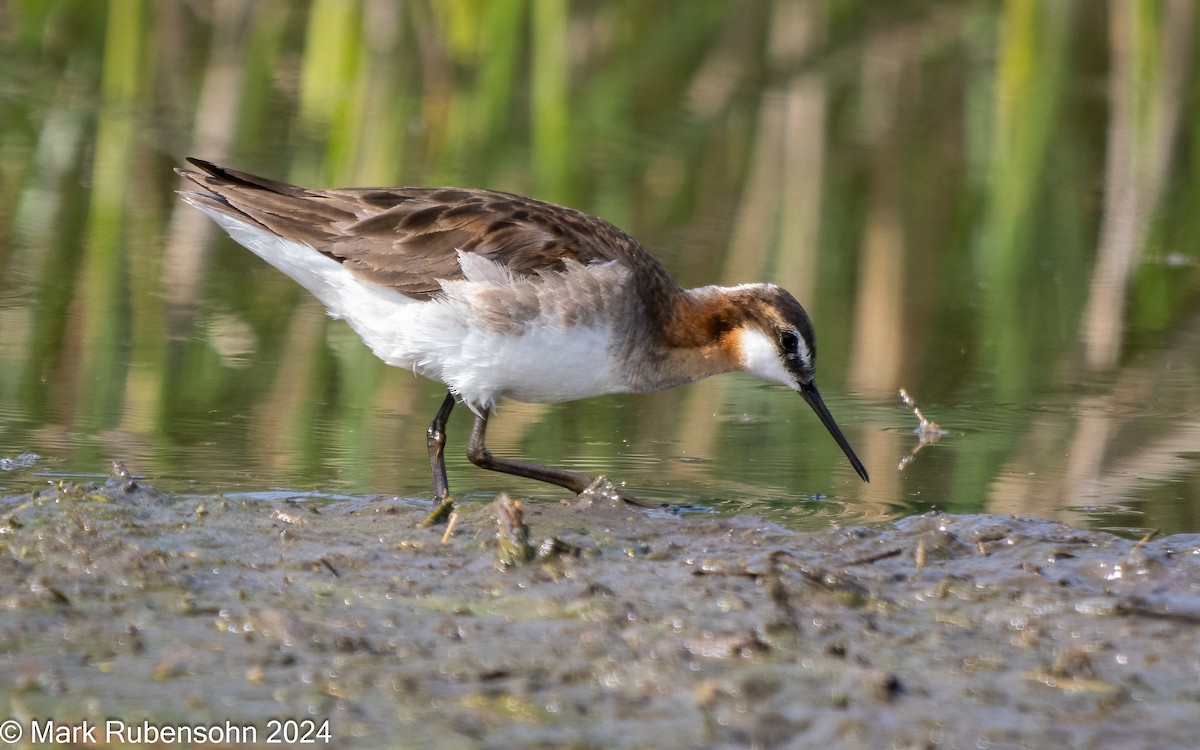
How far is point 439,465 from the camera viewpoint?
6.85 m

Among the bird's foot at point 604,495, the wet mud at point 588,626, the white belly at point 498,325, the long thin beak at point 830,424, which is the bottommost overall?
the wet mud at point 588,626

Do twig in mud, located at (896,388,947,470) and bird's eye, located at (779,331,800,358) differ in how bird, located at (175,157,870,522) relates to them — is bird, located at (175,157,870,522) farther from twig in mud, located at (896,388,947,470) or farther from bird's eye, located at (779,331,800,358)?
twig in mud, located at (896,388,947,470)

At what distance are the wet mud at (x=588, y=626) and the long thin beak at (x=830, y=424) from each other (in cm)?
85

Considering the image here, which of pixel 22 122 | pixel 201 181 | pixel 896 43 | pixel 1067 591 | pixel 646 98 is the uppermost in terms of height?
pixel 896 43

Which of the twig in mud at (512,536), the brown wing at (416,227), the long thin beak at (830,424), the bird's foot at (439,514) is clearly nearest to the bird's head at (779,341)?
the long thin beak at (830,424)

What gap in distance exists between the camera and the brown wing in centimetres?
692

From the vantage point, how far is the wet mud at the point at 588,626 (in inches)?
168

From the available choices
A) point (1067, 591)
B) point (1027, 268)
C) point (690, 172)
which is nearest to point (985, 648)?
point (1067, 591)

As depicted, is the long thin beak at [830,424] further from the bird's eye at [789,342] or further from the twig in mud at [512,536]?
the twig in mud at [512,536]

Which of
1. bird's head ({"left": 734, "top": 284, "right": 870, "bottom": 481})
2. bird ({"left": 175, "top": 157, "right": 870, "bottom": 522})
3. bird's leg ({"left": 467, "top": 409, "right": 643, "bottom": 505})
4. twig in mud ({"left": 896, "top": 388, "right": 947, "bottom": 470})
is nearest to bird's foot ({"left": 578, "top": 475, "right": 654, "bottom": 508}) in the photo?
bird ({"left": 175, "top": 157, "right": 870, "bottom": 522})

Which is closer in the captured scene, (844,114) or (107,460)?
(107,460)

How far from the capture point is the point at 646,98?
16.0 metres

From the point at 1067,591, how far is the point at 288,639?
247cm

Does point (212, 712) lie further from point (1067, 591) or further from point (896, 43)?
point (896, 43)
